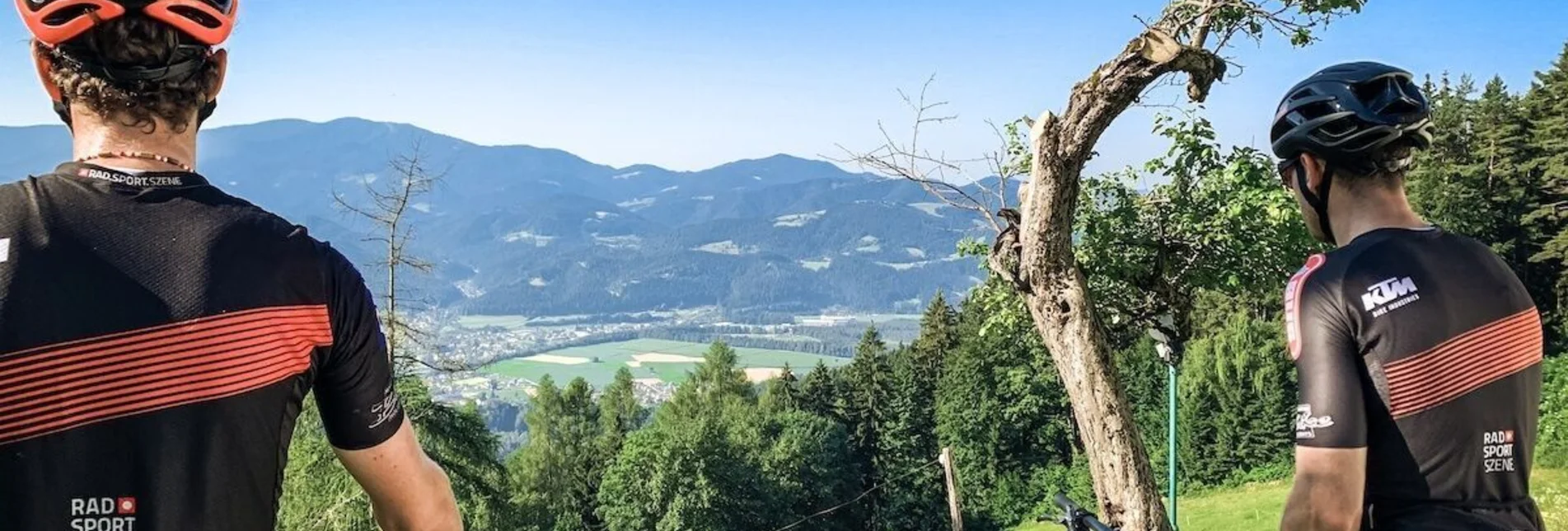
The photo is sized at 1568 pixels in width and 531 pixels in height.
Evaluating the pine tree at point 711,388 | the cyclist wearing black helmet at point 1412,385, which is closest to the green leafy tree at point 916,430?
the pine tree at point 711,388

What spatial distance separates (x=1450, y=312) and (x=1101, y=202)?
10457mm

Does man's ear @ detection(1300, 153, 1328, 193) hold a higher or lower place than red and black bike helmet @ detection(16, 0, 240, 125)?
lower

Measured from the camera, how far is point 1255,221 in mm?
11906

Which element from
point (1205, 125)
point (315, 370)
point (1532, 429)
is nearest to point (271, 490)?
point (315, 370)

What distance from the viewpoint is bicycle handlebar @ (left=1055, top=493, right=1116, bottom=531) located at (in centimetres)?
416

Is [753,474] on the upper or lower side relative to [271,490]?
lower

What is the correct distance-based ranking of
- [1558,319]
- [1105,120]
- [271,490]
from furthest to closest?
1. [1558,319]
2. [1105,120]
3. [271,490]

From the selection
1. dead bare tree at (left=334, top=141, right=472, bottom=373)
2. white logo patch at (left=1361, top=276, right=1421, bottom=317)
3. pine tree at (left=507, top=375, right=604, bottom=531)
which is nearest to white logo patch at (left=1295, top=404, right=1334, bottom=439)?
white logo patch at (left=1361, top=276, right=1421, bottom=317)

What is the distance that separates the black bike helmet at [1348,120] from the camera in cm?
279

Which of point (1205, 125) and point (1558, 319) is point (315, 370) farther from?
point (1558, 319)

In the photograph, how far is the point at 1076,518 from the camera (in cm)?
431

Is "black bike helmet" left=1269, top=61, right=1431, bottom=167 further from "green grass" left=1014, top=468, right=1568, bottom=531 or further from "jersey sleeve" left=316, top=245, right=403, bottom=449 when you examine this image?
"green grass" left=1014, top=468, right=1568, bottom=531

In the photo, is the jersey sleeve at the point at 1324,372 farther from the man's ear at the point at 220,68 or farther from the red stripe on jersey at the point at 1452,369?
the man's ear at the point at 220,68

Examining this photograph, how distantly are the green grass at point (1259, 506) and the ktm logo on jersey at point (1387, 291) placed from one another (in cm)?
1334
